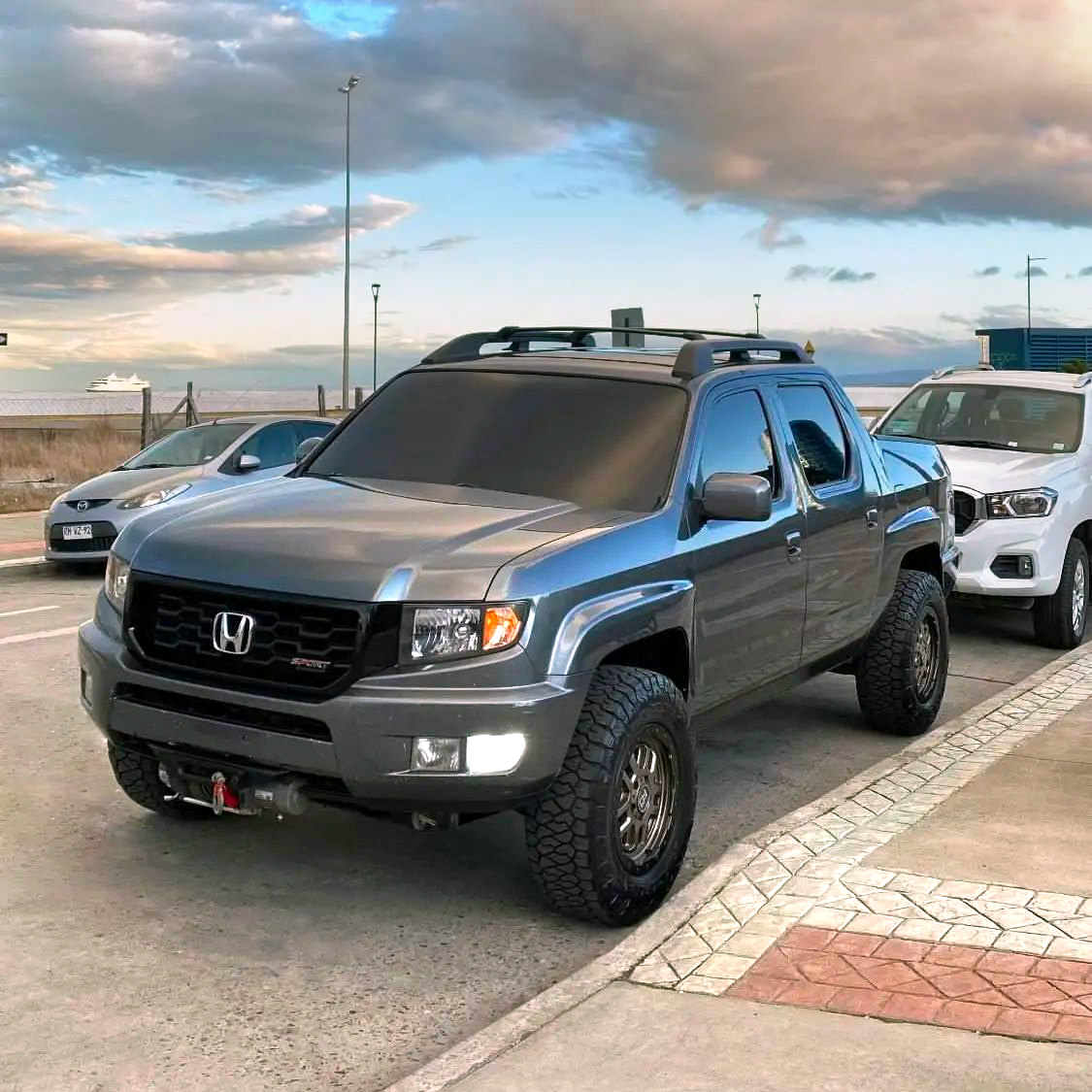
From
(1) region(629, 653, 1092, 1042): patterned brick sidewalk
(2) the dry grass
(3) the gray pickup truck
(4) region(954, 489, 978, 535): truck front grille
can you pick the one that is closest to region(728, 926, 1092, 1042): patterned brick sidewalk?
(1) region(629, 653, 1092, 1042): patterned brick sidewalk

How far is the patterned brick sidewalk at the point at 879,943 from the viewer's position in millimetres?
3975

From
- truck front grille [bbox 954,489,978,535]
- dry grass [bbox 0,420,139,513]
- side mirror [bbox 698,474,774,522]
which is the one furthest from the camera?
dry grass [bbox 0,420,139,513]

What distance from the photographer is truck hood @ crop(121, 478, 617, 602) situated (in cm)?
447

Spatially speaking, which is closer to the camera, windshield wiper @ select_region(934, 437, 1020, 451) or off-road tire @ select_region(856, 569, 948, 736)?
off-road tire @ select_region(856, 569, 948, 736)

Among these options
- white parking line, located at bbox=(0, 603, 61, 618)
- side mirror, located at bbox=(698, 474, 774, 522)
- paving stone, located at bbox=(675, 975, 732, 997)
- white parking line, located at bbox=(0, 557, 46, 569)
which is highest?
side mirror, located at bbox=(698, 474, 774, 522)

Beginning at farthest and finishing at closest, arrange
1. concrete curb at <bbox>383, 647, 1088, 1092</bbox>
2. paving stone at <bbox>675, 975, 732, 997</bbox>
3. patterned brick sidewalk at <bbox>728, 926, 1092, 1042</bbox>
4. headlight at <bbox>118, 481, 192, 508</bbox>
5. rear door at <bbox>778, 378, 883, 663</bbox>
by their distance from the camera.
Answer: headlight at <bbox>118, 481, 192, 508</bbox>, rear door at <bbox>778, 378, 883, 663</bbox>, paving stone at <bbox>675, 975, 732, 997</bbox>, patterned brick sidewalk at <bbox>728, 926, 1092, 1042</bbox>, concrete curb at <bbox>383, 647, 1088, 1092</bbox>

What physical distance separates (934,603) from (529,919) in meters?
3.43

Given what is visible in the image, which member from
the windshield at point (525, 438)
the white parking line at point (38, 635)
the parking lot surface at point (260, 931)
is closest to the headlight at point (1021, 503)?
the parking lot surface at point (260, 931)

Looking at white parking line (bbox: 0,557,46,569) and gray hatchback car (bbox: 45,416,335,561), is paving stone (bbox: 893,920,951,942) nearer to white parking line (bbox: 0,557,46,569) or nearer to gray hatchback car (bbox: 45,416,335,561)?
gray hatchback car (bbox: 45,416,335,561)

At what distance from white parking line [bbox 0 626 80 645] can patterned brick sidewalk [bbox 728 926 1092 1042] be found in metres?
6.90

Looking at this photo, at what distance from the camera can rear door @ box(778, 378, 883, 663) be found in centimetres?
641

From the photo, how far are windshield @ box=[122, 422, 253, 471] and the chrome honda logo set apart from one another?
32.1 ft

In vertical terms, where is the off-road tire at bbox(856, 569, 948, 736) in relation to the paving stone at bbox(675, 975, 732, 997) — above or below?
above

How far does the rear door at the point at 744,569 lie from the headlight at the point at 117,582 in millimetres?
2001
